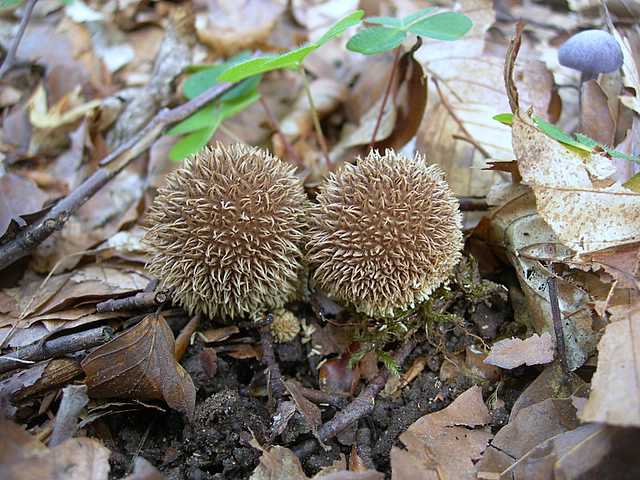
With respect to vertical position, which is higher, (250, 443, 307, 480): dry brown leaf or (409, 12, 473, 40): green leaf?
(409, 12, 473, 40): green leaf

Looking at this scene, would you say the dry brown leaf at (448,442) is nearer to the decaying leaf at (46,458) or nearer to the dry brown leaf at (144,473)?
the dry brown leaf at (144,473)

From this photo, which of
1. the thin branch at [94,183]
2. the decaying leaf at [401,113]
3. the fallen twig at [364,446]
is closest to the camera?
the fallen twig at [364,446]

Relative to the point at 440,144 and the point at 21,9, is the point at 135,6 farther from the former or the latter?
the point at 440,144

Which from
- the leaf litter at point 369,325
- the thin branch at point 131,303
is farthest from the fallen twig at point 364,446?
the thin branch at point 131,303

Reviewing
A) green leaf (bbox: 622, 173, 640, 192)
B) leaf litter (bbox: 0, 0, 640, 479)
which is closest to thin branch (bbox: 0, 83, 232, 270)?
leaf litter (bbox: 0, 0, 640, 479)

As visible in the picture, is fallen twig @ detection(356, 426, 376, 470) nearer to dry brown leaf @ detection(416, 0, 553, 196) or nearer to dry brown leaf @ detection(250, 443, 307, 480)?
dry brown leaf @ detection(250, 443, 307, 480)

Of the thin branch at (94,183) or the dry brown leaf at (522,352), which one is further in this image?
the thin branch at (94,183)

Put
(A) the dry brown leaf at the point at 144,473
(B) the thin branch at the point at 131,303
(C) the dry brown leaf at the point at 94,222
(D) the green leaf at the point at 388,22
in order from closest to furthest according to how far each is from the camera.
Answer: (A) the dry brown leaf at the point at 144,473 < (B) the thin branch at the point at 131,303 < (D) the green leaf at the point at 388,22 < (C) the dry brown leaf at the point at 94,222
